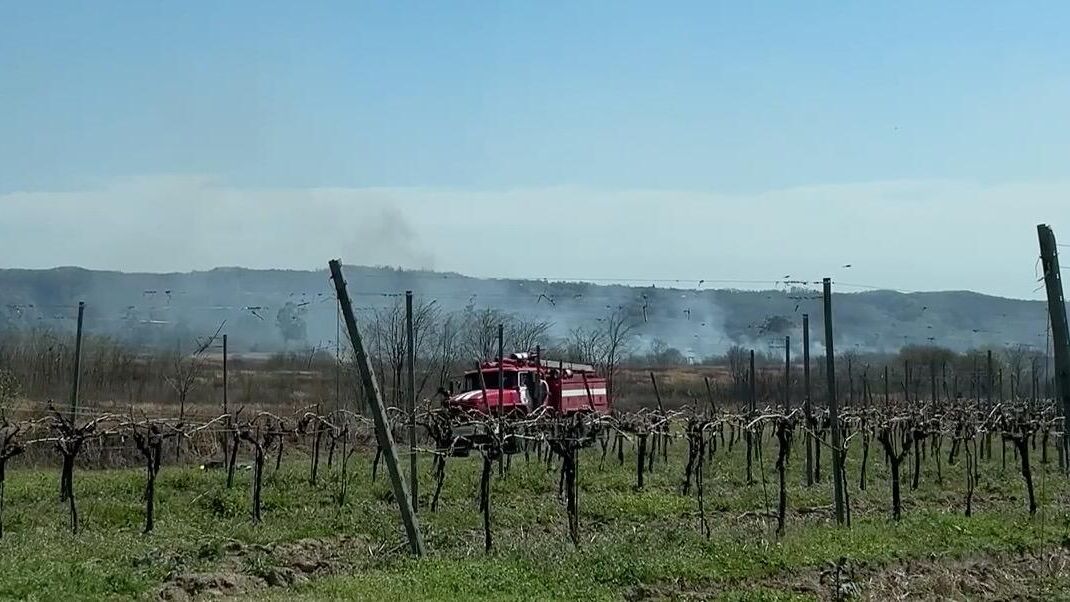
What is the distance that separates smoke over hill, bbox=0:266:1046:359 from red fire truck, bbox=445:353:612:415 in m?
4.03

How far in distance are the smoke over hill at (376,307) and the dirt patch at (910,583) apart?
844 inches

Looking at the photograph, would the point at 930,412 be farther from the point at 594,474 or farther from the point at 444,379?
the point at 444,379

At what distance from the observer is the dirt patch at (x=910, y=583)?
1171cm

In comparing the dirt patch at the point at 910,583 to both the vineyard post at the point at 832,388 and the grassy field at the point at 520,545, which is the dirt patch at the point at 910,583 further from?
the vineyard post at the point at 832,388

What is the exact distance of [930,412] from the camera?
99.5ft

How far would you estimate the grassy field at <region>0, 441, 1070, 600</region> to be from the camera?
37.9 ft

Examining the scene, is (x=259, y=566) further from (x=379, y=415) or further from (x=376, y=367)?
(x=376, y=367)

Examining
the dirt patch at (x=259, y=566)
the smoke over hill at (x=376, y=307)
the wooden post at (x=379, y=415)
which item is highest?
the smoke over hill at (x=376, y=307)

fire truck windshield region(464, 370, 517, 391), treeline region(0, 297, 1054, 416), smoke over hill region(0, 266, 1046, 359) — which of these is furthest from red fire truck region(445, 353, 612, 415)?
smoke over hill region(0, 266, 1046, 359)

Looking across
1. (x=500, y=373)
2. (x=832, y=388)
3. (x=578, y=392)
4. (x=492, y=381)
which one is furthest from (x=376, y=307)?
(x=832, y=388)

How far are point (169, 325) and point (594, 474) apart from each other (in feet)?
114

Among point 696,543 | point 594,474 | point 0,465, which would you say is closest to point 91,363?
point 594,474

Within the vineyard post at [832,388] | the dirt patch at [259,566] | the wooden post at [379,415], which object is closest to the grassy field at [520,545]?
the dirt patch at [259,566]

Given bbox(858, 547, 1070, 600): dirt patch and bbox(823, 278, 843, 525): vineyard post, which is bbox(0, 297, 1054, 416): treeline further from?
bbox(858, 547, 1070, 600): dirt patch
